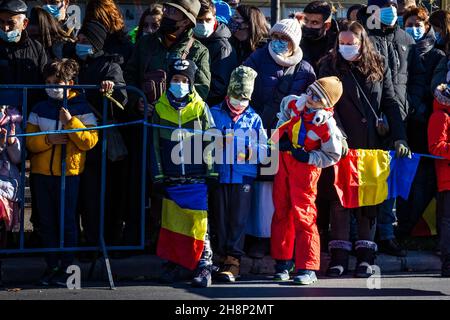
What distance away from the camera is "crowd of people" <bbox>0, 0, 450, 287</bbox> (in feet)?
29.6

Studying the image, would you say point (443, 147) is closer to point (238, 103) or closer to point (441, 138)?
point (441, 138)

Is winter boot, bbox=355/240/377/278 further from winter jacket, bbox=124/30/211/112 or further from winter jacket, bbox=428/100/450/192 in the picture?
winter jacket, bbox=124/30/211/112

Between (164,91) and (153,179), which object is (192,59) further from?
(153,179)

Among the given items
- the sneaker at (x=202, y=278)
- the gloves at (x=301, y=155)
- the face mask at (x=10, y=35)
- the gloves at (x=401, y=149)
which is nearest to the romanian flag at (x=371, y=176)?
the gloves at (x=401, y=149)

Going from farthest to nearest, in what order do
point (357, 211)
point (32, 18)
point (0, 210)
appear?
point (32, 18) < point (357, 211) < point (0, 210)

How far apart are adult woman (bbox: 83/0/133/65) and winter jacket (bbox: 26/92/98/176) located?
1.00m

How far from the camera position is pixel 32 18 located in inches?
408

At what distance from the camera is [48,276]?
9031 millimetres

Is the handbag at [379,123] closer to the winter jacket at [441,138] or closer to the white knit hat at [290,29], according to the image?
the winter jacket at [441,138]

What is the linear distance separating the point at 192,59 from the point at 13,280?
249cm

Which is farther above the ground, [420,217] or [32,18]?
[32,18]

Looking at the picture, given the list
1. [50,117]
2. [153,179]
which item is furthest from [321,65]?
[50,117]

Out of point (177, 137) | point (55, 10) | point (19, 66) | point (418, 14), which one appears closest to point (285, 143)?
point (177, 137)

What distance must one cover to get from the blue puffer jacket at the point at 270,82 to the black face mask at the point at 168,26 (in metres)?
0.73
